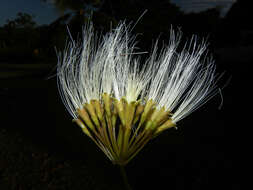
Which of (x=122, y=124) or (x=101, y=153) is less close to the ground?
(x=122, y=124)

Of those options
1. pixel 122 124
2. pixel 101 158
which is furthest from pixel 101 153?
pixel 122 124

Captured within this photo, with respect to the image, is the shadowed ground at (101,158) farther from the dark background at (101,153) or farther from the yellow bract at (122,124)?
the yellow bract at (122,124)

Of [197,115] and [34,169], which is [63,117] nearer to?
[34,169]

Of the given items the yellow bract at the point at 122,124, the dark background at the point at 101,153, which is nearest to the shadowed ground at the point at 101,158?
the dark background at the point at 101,153

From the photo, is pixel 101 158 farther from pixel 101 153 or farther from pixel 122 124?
pixel 122 124

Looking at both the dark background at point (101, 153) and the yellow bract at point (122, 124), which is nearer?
the yellow bract at point (122, 124)

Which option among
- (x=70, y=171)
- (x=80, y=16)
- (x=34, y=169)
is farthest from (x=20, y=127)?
(x=80, y=16)

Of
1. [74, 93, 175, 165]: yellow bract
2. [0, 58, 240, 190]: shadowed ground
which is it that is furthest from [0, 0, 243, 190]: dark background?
[74, 93, 175, 165]: yellow bract

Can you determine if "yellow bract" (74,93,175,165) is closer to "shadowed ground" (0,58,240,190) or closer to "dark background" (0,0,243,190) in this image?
"dark background" (0,0,243,190)
